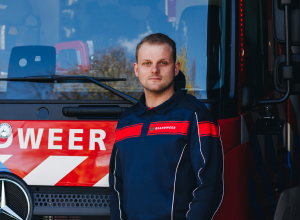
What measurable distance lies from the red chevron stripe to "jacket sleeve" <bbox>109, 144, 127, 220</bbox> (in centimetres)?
11

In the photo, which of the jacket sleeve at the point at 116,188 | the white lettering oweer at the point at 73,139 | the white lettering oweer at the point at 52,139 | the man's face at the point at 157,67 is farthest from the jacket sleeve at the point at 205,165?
the white lettering oweer at the point at 52,139

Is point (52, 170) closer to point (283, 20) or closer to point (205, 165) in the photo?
point (205, 165)

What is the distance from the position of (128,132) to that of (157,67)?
40cm

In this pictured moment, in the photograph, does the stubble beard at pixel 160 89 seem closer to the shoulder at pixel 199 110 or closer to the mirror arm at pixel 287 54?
the shoulder at pixel 199 110

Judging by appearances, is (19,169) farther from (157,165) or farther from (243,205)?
(243,205)

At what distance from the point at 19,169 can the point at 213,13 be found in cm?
157

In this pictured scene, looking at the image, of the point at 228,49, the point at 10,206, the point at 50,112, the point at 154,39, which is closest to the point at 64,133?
the point at 50,112

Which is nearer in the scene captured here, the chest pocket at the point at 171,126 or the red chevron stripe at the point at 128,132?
the chest pocket at the point at 171,126

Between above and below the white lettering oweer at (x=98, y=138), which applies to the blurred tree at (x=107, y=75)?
above

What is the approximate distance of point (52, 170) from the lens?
7.85ft

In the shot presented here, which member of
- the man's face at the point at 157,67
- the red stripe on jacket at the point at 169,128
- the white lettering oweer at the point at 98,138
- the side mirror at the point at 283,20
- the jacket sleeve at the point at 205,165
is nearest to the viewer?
the jacket sleeve at the point at 205,165

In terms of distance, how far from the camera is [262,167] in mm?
2688

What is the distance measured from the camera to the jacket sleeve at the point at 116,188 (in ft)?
7.38

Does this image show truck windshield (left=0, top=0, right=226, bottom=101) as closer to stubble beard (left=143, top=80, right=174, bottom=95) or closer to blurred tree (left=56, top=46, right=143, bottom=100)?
blurred tree (left=56, top=46, right=143, bottom=100)
